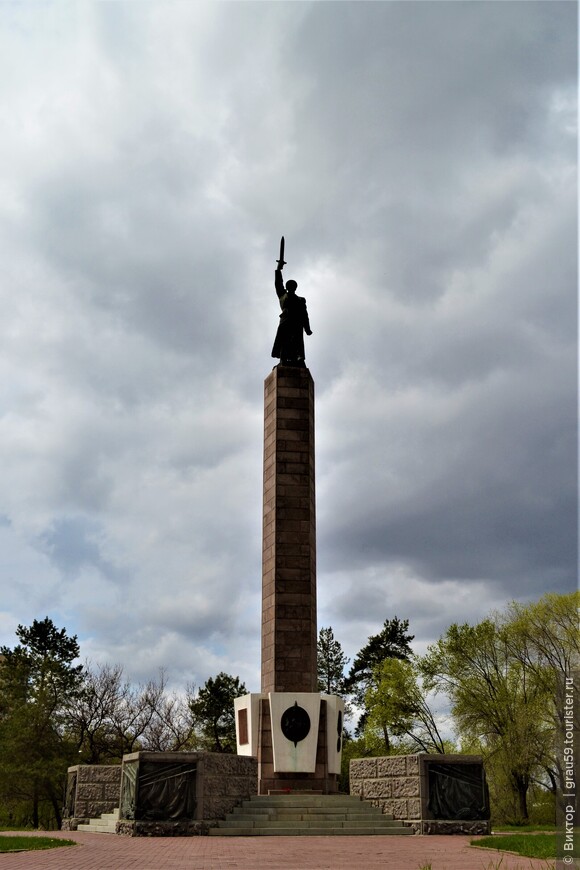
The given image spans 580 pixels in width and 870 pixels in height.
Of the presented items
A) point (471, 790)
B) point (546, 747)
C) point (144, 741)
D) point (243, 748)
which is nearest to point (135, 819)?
point (243, 748)

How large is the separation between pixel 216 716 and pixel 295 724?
33.1 metres

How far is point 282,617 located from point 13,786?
2001 centimetres

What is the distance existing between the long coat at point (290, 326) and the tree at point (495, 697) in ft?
57.9

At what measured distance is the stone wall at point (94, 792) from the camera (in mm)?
20188

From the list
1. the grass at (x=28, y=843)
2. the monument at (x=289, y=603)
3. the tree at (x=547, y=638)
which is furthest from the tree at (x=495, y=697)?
the grass at (x=28, y=843)

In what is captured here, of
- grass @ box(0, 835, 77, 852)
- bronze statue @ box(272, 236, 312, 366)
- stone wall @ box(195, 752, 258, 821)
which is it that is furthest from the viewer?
bronze statue @ box(272, 236, 312, 366)

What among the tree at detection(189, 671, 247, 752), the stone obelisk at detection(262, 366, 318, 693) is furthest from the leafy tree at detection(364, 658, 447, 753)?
the stone obelisk at detection(262, 366, 318, 693)

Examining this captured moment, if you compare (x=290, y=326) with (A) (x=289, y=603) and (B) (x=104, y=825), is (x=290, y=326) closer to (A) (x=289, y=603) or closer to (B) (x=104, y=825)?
(A) (x=289, y=603)

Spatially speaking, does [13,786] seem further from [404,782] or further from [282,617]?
[404,782]

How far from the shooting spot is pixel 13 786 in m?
35.2

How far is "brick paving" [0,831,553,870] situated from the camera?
33.7 feet

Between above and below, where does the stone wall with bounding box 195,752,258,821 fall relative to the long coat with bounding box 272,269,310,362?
below

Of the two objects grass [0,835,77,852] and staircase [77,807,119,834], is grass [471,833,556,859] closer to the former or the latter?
grass [0,835,77,852]

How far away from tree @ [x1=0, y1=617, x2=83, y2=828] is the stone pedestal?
58.5 ft
